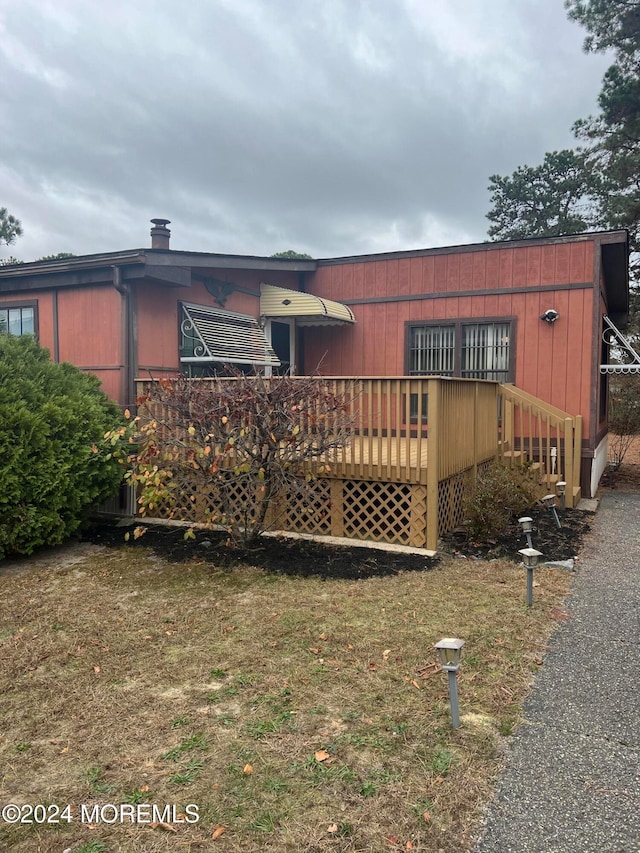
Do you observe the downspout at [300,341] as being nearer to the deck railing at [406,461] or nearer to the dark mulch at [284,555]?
the deck railing at [406,461]

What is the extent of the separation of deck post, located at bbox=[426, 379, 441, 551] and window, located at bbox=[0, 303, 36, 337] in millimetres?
6127

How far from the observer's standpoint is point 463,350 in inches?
377

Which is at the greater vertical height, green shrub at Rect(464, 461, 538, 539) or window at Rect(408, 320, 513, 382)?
window at Rect(408, 320, 513, 382)

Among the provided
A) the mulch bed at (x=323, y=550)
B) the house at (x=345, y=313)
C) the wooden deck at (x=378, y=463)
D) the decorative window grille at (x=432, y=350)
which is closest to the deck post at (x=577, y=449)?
the house at (x=345, y=313)

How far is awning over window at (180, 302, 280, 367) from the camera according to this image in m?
8.09

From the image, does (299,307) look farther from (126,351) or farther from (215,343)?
(126,351)

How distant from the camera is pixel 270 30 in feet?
44.7

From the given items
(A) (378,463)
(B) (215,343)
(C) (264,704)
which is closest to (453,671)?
(C) (264,704)

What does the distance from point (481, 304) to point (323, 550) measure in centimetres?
548

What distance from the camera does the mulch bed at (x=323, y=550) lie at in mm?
5328

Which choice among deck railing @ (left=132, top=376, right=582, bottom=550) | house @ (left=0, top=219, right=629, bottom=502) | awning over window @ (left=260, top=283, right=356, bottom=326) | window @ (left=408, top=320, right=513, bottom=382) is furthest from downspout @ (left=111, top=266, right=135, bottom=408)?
window @ (left=408, top=320, right=513, bottom=382)

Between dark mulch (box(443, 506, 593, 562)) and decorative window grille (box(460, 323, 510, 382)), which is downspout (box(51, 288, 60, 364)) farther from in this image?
decorative window grille (box(460, 323, 510, 382))

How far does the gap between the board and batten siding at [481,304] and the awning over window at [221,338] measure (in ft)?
3.60

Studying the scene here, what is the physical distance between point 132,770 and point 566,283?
8675 millimetres
